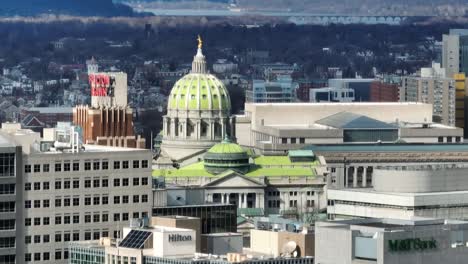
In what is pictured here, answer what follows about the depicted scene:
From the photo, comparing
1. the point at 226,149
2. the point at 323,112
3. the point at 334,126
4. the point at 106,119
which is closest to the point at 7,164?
the point at 106,119

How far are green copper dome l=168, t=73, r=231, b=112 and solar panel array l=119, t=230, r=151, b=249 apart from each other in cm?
6542

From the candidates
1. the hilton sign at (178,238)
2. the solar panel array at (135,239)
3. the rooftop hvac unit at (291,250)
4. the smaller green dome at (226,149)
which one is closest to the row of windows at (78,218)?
the solar panel array at (135,239)

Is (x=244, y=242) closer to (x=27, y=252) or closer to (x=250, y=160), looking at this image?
(x=27, y=252)

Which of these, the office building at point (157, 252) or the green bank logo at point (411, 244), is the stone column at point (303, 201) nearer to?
the office building at point (157, 252)

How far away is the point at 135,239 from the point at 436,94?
298 feet

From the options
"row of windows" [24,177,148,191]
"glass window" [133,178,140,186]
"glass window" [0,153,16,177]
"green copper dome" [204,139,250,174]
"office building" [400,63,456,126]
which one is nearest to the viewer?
"glass window" [0,153,16,177]

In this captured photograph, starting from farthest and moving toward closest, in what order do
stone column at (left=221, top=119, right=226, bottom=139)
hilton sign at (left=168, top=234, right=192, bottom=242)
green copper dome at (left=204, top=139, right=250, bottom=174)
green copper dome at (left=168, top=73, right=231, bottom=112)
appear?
1. green copper dome at (left=168, top=73, right=231, bottom=112)
2. stone column at (left=221, top=119, right=226, bottom=139)
3. green copper dome at (left=204, top=139, right=250, bottom=174)
4. hilton sign at (left=168, top=234, right=192, bottom=242)

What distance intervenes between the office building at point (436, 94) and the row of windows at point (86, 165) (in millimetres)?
74700

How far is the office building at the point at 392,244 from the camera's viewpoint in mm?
77000

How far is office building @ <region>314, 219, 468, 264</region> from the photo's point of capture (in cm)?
7700

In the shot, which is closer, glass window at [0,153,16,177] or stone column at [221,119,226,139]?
glass window at [0,153,16,177]

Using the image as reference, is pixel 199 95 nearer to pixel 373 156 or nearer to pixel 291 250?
pixel 373 156

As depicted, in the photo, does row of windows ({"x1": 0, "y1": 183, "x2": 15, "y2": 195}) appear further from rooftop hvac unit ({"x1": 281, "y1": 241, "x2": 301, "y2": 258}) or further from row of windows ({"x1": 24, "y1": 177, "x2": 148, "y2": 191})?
rooftop hvac unit ({"x1": 281, "y1": 241, "x2": 301, "y2": 258})

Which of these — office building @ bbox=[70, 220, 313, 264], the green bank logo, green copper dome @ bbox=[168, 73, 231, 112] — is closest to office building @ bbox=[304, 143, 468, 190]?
green copper dome @ bbox=[168, 73, 231, 112]
